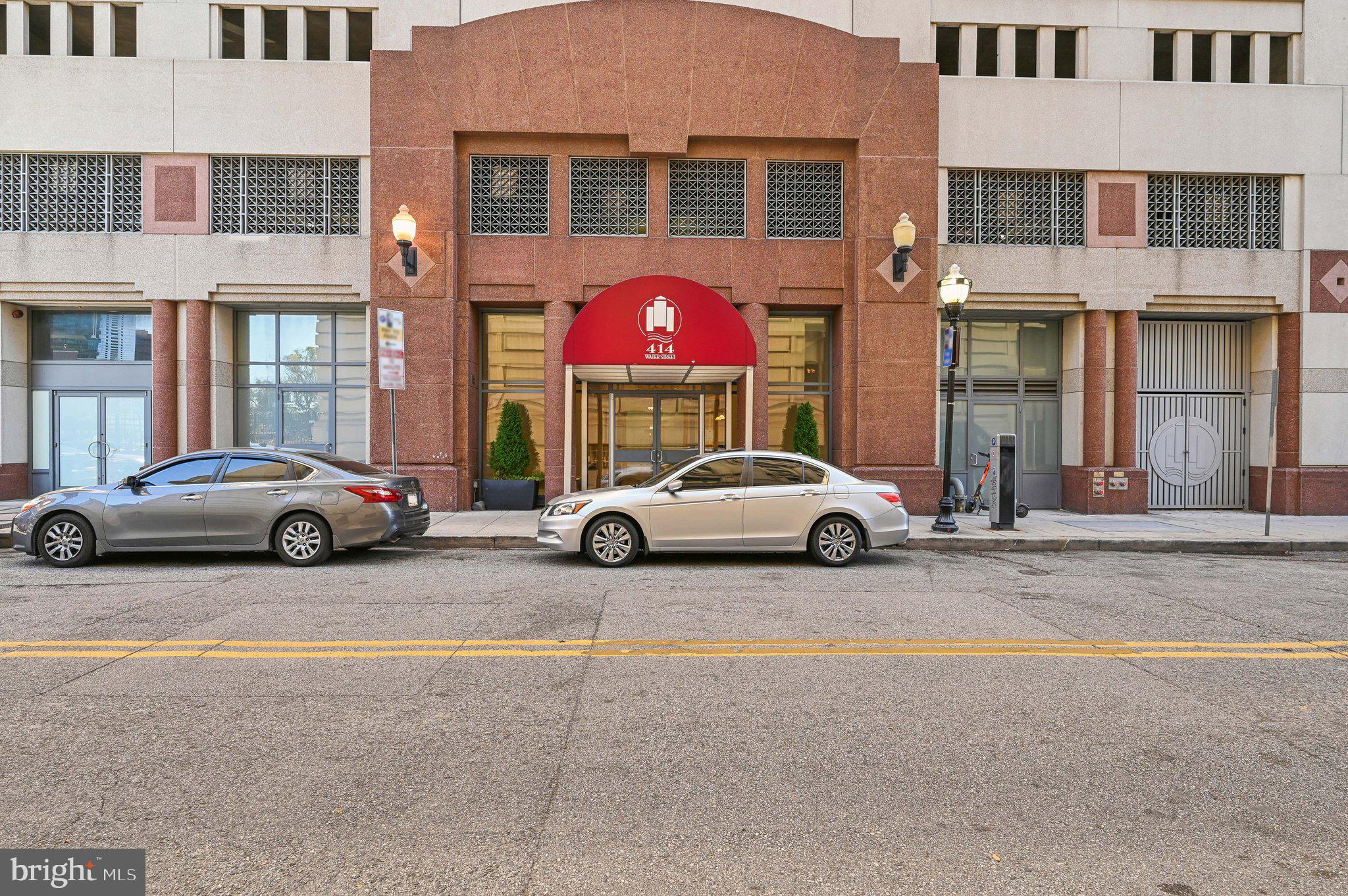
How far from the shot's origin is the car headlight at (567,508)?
29.8 feet

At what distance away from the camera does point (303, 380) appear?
15.8m

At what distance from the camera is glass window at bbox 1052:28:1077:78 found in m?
15.4

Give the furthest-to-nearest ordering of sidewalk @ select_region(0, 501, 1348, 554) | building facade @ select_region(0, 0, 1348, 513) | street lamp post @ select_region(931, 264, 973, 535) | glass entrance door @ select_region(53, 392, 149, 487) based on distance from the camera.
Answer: glass entrance door @ select_region(53, 392, 149, 487) < building facade @ select_region(0, 0, 1348, 513) < street lamp post @ select_region(931, 264, 973, 535) < sidewalk @ select_region(0, 501, 1348, 554)

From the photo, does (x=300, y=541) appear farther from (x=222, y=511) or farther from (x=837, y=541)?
(x=837, y=541)

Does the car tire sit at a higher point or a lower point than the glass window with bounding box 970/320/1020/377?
lower

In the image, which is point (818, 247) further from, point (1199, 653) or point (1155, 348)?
point (1199, 653)

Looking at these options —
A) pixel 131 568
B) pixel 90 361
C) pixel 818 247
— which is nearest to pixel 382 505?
pixel 131 568

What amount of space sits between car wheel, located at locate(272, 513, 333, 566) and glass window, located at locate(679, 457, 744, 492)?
4742 millimetres

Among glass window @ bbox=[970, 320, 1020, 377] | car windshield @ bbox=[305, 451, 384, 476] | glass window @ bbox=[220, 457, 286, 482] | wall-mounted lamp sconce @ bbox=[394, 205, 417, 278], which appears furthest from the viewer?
glass window @ bbox=[970, 320, 1020, 377]

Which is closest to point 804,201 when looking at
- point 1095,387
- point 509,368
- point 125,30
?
point 509,368

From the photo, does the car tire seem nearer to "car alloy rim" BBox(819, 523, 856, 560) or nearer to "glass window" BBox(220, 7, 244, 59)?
"car alloy rim" BBox(819, 523, 856, 560)

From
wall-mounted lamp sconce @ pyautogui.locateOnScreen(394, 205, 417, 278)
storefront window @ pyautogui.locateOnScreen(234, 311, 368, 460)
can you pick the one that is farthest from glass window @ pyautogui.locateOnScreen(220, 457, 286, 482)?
storefront window @ pyautogui.locateOnScreen(234, 311, 368, 460)

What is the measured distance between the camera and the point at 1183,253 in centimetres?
1515

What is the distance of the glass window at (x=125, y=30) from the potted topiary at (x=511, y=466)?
36.3 ft
